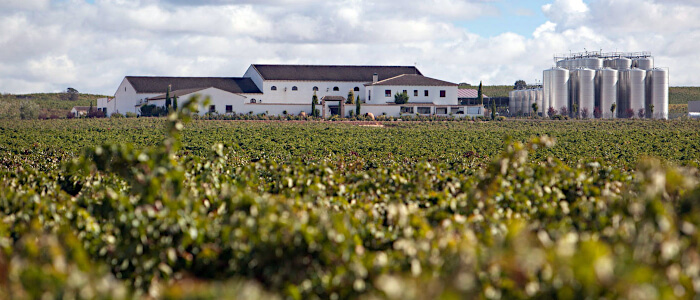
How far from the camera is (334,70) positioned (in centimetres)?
8969

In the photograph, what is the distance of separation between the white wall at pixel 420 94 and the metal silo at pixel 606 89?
15038mm

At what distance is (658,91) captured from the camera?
8262 centimetres

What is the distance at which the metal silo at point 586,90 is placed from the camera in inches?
3219

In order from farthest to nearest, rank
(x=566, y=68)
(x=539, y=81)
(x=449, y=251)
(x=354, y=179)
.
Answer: (x=539, y=81) < (x=566, y=68) < (x=354, y=179) < (x=449, y=251)

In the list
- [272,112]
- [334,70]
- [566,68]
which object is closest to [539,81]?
[566,68]

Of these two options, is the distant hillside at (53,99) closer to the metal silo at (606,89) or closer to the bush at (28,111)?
the bush at (28,111)

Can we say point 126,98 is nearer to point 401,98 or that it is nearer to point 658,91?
point 401,98

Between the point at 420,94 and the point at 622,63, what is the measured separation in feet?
76.7

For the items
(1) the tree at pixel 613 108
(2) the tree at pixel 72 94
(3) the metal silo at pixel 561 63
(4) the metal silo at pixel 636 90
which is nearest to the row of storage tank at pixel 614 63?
(3) the metal silo at pixel 561 63

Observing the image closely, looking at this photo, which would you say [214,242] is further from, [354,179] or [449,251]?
[354,179]

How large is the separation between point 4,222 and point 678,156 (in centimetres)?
3020

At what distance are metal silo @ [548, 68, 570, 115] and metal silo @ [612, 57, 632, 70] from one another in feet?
28.8

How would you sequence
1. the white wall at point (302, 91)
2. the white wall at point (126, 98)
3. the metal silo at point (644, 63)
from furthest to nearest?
the metal silo at point (644, 63) < the white wall at point (302, 91) < the white wall at point (126, 98)

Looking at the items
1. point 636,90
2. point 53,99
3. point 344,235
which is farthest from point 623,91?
point 53,99
